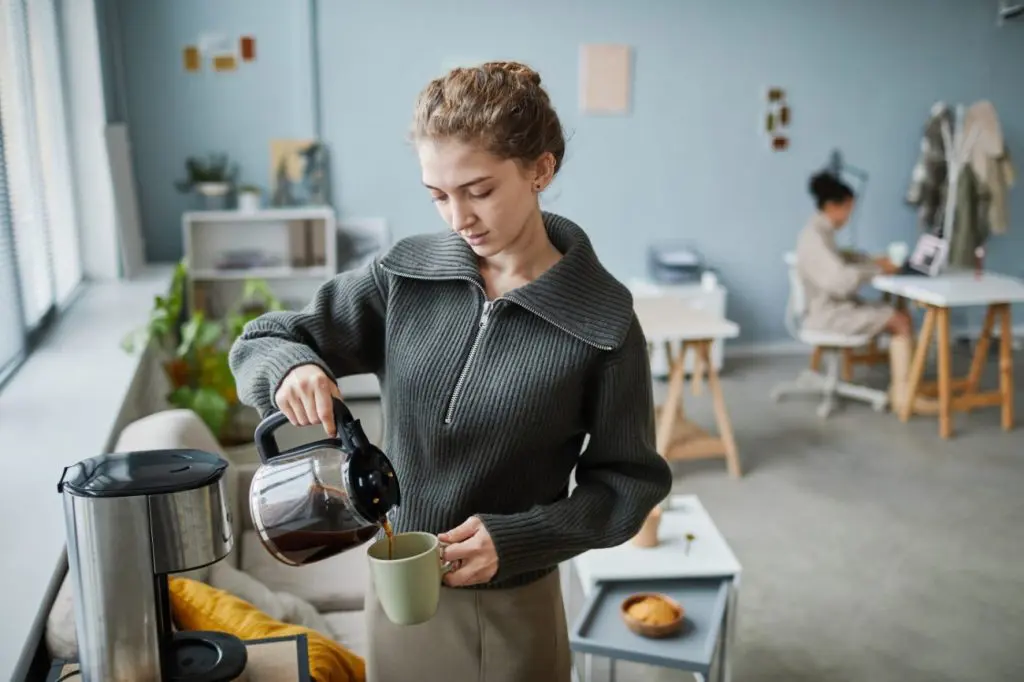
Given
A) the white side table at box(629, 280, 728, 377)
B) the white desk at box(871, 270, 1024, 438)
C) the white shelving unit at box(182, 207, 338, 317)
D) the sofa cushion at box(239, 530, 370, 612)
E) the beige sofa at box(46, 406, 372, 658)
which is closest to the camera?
the beige sofa at box(46, 406, 372, 658)

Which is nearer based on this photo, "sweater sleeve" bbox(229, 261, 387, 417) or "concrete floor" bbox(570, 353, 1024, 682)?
"sweater sleeve" bbox(229, 261, 387, 417)

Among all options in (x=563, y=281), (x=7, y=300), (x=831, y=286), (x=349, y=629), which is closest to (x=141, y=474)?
(x=563, y=281)

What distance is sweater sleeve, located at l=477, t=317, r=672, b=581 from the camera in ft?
3.89

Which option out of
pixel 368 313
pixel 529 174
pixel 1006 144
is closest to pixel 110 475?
pixel 368 313

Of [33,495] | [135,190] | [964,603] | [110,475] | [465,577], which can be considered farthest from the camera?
[135,190]

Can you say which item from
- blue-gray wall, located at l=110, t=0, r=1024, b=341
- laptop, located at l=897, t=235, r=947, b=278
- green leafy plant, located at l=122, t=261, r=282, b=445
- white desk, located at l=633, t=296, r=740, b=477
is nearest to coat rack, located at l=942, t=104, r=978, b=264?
blue-gray wall, located at l=110, t=0, r=1024, b=341

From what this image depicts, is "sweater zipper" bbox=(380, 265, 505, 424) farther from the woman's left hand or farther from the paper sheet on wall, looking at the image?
the paper sheet on wall

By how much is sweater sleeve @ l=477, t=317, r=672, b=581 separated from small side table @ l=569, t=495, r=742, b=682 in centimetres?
90

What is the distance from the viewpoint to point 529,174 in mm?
1166

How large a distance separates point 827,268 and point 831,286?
92mm

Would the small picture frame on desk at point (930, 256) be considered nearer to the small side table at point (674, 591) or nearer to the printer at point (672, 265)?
Result: the printer at point (672, 265)

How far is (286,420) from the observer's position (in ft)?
3.50

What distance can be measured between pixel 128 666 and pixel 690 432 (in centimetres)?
335

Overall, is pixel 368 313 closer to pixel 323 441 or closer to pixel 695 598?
pixel 323 441
